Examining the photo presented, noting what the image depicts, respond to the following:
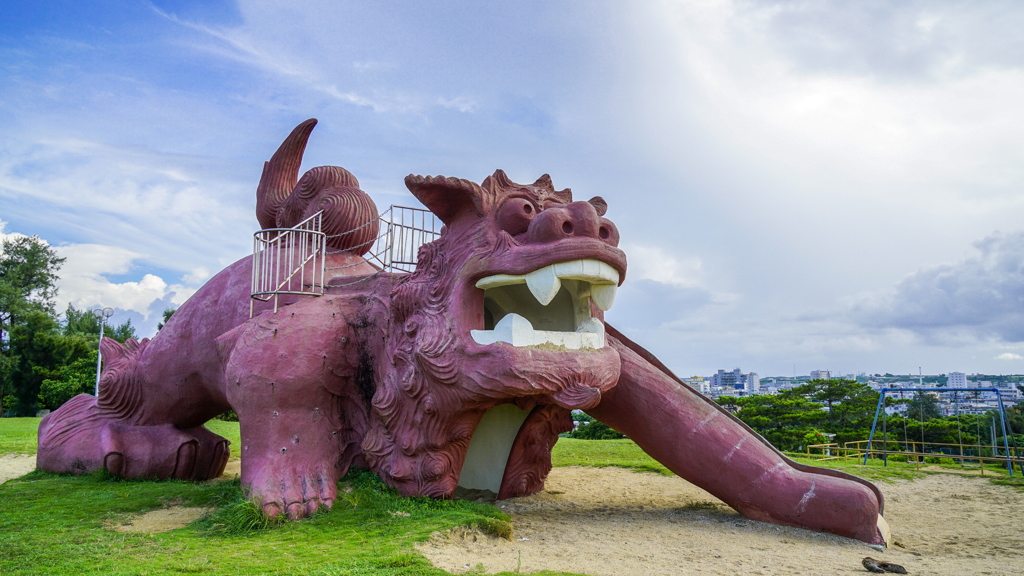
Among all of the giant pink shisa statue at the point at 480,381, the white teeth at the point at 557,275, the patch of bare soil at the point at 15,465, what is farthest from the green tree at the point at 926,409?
the patch of bare soil at the point at 15,465

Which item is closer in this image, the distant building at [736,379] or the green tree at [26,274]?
the green tree at [26,274]

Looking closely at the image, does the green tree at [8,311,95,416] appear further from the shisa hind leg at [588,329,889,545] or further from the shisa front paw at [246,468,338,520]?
the shisa hind leg at [588,329,889,545]

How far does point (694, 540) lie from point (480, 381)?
1.82 m

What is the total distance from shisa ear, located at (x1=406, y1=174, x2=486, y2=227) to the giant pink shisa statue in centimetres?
1

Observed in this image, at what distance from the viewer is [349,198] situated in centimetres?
646

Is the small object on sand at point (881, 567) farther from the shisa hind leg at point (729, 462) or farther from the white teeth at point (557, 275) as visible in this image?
the white teeth at point (557, 275)

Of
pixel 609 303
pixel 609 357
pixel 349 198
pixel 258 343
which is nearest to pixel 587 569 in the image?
pixel 609 357

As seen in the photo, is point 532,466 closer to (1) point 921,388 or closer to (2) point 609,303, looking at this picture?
(2) point 609,303

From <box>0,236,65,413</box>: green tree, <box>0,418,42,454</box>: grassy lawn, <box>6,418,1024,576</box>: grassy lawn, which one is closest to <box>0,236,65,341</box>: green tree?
<box>0,236,65,413</box>: green tree

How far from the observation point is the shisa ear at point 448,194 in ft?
15.8

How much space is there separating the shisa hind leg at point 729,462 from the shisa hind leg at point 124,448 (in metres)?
4.29

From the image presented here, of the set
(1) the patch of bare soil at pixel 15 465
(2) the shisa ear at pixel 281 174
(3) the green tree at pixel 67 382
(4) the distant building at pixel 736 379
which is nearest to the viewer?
(2) the shisa ear at pixel 281 174

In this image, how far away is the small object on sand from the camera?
3805 millimetres

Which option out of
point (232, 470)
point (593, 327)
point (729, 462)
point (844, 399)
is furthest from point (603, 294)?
point (844, 399)
